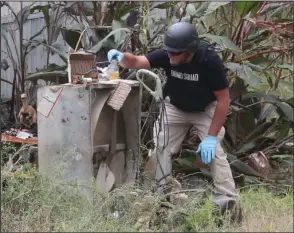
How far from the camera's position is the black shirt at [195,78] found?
466 cm

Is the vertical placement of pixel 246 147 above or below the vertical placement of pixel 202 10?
below

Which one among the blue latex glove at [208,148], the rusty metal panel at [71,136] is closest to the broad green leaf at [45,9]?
the rusty metal panel at [71,136]

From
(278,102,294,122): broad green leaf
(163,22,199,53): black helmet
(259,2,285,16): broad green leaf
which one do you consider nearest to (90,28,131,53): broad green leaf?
(163,22,199,53): black helmet

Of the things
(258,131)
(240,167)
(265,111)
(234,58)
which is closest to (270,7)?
(234,58)

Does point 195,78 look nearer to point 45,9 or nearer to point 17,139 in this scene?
point 17,139

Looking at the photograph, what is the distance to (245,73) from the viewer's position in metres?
5.70

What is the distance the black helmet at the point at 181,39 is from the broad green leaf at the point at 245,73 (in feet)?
3.91

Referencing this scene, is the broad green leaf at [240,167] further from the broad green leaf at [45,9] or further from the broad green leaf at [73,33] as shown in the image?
the broad green leaf at [45,9]

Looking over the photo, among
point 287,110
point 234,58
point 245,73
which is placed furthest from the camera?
point 234,58

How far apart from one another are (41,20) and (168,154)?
387 cm

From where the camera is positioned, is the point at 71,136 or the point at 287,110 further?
the point at 287,110

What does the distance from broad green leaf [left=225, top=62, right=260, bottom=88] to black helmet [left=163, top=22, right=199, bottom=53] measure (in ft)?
3.91

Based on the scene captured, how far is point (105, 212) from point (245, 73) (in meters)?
2.11

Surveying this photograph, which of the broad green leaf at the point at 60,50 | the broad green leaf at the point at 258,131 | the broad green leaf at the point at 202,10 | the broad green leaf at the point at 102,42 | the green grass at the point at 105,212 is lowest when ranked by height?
the broad green leaf at the point at 258,131
